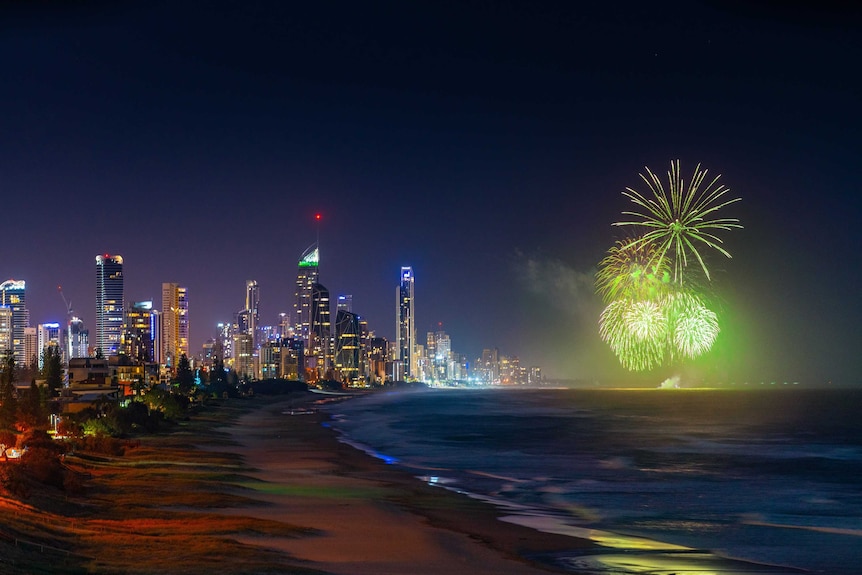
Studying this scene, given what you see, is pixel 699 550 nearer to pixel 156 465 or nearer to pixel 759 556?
pixel 759 556


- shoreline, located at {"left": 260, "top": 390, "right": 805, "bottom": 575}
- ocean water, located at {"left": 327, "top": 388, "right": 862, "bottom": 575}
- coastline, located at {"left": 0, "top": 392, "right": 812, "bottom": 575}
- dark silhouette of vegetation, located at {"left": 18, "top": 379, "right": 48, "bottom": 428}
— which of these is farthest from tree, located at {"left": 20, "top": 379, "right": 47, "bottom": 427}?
shoreline, located at {"left": 260, "top": 390, "right": 805, "bottom": 575}

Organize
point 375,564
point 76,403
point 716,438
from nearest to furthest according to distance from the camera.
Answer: point 375,564
point 716,438
point 76,403

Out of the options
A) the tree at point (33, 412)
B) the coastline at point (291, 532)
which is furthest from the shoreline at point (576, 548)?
the tree at point (33, 412)

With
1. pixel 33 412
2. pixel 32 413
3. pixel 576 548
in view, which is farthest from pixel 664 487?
pixel 33 412

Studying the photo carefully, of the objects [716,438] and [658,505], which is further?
[716,438]

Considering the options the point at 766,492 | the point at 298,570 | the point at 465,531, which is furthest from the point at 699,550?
the point at 766,492
